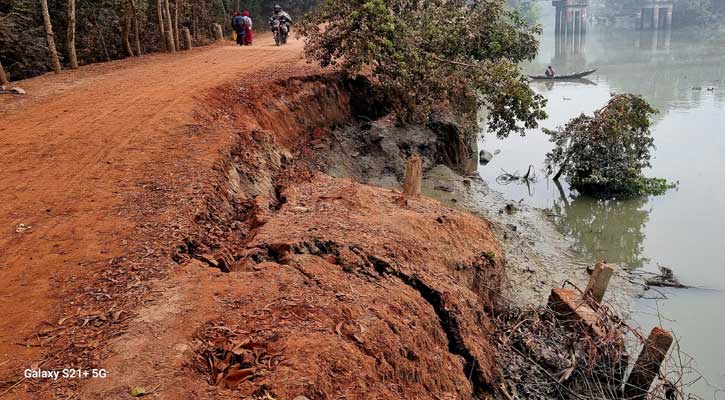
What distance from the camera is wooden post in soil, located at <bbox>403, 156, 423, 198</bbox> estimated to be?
8.49 m

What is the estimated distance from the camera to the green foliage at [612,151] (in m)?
14.7

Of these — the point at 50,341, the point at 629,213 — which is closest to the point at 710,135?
the point at 629,213

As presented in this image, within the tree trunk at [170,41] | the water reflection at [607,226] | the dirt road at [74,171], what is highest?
the tree trunk at [170,41]

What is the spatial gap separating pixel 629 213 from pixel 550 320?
346 inches

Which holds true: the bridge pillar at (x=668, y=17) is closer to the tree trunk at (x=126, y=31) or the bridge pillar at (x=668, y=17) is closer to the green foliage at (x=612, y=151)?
the green foliage at (x=612, y=151)

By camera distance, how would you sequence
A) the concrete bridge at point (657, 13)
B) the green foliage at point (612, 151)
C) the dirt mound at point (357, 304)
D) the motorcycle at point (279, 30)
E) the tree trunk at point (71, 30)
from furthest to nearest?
the concrete bridge at point (657, 13)
the motorcycle at point (279, 30)
the green foliage at point (612, 151)
the tree trunk at point (71, 30)
the dirt mound at point (357, 304)

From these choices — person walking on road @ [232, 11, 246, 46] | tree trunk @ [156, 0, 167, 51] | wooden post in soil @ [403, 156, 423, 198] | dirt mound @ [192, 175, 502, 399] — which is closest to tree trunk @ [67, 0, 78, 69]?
tree trunk @ [156, 0, 167, 51]

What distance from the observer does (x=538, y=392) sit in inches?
247

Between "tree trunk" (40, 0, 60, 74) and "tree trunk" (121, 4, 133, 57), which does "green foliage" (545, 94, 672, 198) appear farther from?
"tree trunk" (40, 0, 60, 74)

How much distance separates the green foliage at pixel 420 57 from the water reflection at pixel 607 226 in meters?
3.06

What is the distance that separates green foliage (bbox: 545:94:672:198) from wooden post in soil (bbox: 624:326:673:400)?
30.7ft

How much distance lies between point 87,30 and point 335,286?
15695 millimetres

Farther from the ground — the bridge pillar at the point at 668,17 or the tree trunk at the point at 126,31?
the bridge pillar at the point at 668,17

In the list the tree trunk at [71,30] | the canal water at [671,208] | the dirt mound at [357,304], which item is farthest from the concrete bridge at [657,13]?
the dirt mound at [357,304]
